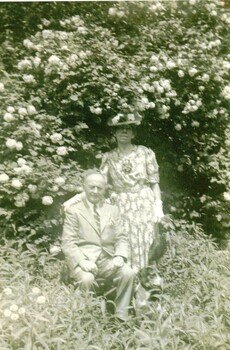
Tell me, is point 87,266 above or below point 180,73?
below

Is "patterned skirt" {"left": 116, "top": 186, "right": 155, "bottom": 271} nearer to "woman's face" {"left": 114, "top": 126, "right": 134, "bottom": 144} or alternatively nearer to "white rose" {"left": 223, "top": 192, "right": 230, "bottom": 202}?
"woman's face" {"left": 114, "top": 126, "right": 134, "bottom": 144}

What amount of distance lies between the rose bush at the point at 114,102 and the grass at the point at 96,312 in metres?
0.32

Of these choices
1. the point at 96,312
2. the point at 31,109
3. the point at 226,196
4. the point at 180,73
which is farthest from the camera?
the point at 226,196

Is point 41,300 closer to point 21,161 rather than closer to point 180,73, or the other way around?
point 21,161

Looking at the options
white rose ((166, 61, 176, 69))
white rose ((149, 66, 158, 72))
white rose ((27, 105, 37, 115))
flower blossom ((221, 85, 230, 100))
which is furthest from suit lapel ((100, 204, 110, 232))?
flower blossom ((221, 85, 230, 100))

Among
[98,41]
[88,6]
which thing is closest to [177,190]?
[98,41]

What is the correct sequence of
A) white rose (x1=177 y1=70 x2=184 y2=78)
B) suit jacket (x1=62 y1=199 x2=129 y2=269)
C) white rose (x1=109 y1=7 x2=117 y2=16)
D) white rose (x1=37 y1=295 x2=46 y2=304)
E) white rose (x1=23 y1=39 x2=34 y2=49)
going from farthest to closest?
white rose (x1=177 y1=70 x2=184 y2=78)
white rose (x1=109 y1=7 x2=117 y2=16)
white rose (x1=23 y1=39 x2=34 y2=49)
suit jacket (x1=62 y1=199 x2=129 y2=269)
white rose (x1=37 y1=295 x2=46 y2=304)

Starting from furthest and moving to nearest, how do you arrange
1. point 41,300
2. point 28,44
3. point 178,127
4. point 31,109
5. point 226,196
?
point 226,196
point 178,127
point 28,44
point 31,109
point 41,300

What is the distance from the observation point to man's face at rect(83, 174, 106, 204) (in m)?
2.69

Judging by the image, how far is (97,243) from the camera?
2709mm

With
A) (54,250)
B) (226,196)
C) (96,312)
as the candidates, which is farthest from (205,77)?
(96,312)

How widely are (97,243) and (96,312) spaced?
0.39 m

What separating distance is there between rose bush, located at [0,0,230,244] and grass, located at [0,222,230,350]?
1.06 ft

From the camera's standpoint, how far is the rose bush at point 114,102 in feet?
9.92
